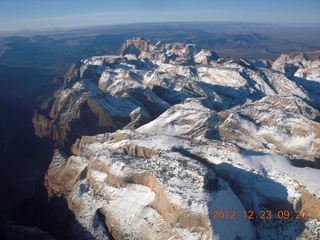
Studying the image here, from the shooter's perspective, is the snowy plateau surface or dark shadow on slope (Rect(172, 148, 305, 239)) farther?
dark shadow on slope (Rect(172, 148, 305, 239))

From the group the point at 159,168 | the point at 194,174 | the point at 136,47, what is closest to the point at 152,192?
the point at 159,168

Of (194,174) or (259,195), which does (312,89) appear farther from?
(194,174)

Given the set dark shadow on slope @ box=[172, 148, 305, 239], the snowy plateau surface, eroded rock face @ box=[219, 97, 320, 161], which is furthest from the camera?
eroded rock face @ box=[219, 97, 320, 161]

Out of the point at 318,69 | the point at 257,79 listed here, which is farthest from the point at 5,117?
the point at 318,69

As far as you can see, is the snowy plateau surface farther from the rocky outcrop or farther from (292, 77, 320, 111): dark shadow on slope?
the rocky outcrop

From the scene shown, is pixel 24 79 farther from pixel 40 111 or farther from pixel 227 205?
pixel 227 205

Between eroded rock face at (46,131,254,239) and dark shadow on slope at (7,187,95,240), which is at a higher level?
eroded rock face at (46,131,254,239)

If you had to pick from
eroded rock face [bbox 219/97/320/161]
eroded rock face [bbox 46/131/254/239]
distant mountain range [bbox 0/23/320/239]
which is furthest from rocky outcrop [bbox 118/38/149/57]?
eroded rock face [bbox 46/131/254/239]

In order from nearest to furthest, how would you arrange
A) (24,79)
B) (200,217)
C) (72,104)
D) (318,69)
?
(200,217) → (72,104) → (318,69) → (24,79)
